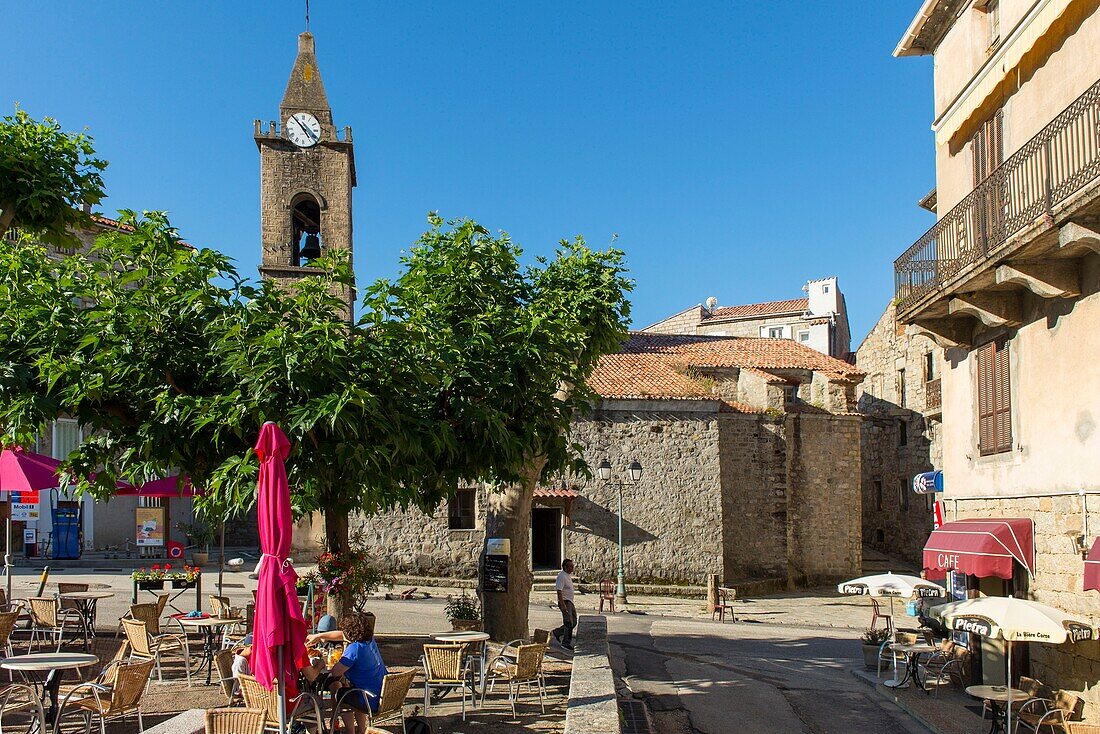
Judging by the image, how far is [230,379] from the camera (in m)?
9.84

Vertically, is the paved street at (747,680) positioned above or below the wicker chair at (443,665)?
below

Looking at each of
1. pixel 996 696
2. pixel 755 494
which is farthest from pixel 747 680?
pixel 755 494

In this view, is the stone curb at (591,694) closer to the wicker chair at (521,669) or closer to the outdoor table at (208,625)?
the wicker chair at (521,669)

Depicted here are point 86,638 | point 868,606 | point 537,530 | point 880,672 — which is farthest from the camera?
point 537,530

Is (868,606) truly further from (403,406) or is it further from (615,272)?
(403,406)

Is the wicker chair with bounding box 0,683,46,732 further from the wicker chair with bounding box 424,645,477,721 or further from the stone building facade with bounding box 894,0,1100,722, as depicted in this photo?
the stone building facade with bounding box 894,0,1100,722

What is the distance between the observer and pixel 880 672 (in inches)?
597

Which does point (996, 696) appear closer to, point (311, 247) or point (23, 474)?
point (23, 474)

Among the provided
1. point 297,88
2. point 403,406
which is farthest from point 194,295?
point 297,88

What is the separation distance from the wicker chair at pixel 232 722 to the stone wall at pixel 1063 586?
→ 8941mm

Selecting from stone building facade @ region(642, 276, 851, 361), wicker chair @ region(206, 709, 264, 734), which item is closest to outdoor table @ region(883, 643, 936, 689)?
wicker chair @ region(206, 709, 264, 734)

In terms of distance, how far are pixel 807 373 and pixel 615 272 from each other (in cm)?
1884

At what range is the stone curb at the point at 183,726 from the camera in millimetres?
7211

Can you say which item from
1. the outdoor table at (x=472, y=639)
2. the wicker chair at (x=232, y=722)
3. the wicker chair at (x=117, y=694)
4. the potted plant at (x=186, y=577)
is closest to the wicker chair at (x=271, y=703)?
the wicker chair at (x=232, y=722)
